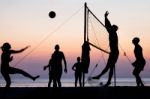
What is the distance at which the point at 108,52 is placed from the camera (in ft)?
60.8

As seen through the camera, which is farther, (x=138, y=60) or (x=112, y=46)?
(x=138, y=60)
